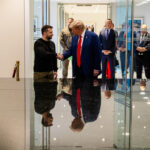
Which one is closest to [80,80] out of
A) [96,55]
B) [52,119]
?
[96,55]

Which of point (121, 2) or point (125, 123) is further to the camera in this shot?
point (121, 2)

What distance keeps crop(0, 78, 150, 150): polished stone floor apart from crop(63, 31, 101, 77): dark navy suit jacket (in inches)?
72.4

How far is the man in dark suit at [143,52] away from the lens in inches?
357

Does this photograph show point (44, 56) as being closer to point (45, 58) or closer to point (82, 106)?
point (45, 58)

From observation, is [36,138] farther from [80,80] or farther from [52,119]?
[80,80]

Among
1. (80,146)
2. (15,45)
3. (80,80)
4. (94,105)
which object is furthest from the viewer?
(15,45)

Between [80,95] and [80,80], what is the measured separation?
6.42ft

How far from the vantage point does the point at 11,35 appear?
867cm

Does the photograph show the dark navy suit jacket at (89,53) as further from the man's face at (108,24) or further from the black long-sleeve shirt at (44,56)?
the man's face at (108,24)

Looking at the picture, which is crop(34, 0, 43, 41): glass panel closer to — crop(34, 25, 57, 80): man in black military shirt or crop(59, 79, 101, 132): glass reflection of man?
crop(34, 25, 57, 80): man in black military shirt

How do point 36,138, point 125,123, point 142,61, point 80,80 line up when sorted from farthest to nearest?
point 142,61, point 80,80, point 125,123, point 36,138

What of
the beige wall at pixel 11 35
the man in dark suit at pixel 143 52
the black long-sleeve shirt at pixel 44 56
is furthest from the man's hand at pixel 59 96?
the man in dark suit at pixel 143 52

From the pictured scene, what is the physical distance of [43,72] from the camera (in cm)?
643

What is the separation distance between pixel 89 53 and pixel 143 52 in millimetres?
3454
